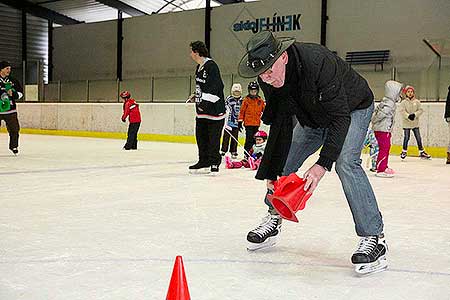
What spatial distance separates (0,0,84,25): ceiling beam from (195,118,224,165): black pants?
18.9m

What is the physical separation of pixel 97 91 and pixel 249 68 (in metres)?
15.6

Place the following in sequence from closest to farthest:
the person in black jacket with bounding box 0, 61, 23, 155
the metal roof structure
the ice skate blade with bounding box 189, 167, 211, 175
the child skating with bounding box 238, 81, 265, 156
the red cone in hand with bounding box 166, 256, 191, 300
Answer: the red cone in hand with bounding box 166, 256, 191, 300 → the ice skate blade with bounding box 189, 167, 211, 175 → the person in black jacket with bounding box 0, 61, 23, 155 → the child skating with bounding box 238, 81, 265, 156 → the metal roof structure

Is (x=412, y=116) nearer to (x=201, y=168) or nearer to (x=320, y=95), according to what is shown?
(x=201, y=168)

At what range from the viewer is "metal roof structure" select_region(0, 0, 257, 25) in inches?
825

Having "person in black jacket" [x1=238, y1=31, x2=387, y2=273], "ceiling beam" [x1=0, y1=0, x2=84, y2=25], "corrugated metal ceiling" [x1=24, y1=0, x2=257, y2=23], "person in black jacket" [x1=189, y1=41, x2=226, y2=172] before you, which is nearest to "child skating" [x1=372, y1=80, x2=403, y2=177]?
"person in black jacket" [x1=189, y1=41, x2=226, y2=172]

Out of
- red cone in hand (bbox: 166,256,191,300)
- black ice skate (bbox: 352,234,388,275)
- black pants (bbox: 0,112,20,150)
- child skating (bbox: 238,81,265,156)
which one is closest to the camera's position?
red cone in hand (bbox: 166,256,191,300)

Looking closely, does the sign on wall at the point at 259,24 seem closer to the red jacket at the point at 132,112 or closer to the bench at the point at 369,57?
the bench at the point at 369,57

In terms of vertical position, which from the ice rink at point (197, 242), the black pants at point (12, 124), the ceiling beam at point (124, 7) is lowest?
the ice rink at point (197, 242)

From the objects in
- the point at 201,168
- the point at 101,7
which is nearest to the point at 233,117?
the point at 201,168

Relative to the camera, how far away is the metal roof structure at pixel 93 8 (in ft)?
68.7

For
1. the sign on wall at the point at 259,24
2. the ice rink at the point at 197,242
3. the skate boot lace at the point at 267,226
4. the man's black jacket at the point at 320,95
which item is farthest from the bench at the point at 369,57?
the man's black jacket at the point at 320,95

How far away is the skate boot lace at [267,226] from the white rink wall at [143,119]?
787cm

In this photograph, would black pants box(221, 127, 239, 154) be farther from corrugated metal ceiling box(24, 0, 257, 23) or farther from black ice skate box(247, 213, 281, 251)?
corrugated metal ceiling box(24, 0, 257, 23)

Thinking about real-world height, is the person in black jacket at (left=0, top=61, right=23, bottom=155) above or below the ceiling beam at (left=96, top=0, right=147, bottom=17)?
below
